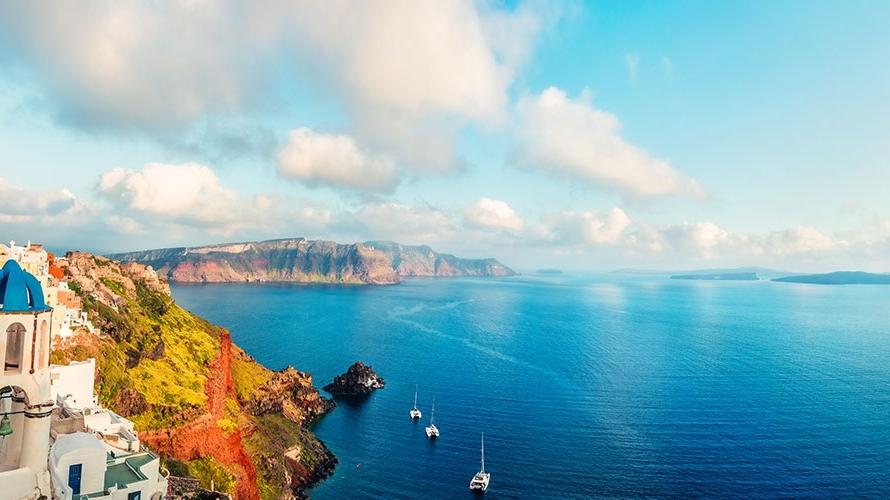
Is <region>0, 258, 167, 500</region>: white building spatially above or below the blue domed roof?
below

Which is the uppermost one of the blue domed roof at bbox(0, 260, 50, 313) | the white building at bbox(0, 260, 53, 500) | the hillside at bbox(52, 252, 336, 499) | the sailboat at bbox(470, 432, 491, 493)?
the blue domed roof at bbox(0, 260, 50, 313)

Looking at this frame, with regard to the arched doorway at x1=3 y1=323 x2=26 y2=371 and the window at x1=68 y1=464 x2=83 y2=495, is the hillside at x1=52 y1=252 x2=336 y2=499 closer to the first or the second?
the window at x1=68 y1=464 x2=83 y2=495

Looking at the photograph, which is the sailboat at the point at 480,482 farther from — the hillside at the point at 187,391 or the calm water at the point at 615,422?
the hillside at the point at 187,391

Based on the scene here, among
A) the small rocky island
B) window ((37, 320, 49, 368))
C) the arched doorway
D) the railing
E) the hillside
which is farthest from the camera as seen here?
the small rocky island

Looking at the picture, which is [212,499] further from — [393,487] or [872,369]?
[872,369]

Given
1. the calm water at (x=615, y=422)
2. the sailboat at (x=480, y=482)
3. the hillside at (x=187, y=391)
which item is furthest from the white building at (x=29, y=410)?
the sailboat at (x=480, y=482)

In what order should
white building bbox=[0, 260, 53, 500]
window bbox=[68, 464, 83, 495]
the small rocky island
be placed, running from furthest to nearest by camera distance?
1. the small rocky island
2. window bbox=[68, 464, 83, 495]
3. white building bbox=[0, 260, 53, 500]

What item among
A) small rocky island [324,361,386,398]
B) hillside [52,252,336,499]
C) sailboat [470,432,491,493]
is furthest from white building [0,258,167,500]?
small rocky island [324,361,386,398]

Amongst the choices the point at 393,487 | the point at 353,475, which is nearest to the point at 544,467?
the point at 393,487
